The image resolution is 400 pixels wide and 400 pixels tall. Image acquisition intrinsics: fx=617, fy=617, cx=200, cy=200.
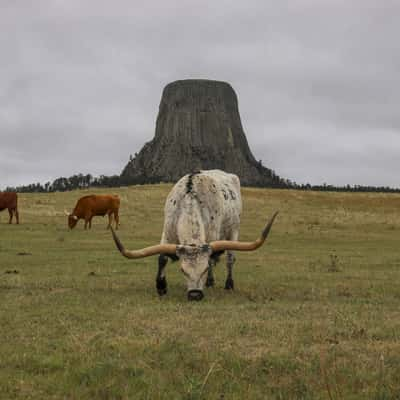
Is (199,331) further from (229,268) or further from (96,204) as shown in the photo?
(96,204)

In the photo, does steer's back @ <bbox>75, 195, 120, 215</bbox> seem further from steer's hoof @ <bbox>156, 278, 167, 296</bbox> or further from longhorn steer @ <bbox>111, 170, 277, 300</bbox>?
steer's hoof @ <bbox>156, 278, 167, 296</bbox>

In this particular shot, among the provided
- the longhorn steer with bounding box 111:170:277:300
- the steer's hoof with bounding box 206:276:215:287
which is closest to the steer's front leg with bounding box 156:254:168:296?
the longhorn steer with bounding box 111:170:277:300

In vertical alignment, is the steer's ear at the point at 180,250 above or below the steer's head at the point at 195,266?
above

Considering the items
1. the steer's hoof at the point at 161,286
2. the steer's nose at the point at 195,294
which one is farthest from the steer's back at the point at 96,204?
the steer's nose at the point at 195,294

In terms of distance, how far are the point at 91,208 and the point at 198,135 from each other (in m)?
74.9

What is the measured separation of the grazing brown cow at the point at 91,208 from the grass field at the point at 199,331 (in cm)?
1334

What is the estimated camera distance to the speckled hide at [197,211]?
37.3 feet

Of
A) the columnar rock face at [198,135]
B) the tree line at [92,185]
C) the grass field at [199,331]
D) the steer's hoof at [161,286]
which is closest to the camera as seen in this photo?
the grass field at [199,331]

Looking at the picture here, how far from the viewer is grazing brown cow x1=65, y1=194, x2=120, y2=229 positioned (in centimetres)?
3357

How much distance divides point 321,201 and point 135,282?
156 feet

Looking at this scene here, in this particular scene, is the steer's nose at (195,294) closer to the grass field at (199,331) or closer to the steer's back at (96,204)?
the grass field at (199,331)

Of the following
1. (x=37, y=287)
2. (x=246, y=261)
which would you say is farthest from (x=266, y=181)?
(x=37, y=287)

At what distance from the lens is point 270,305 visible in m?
10.5

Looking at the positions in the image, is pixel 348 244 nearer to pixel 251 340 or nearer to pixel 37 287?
pixel 37 287
